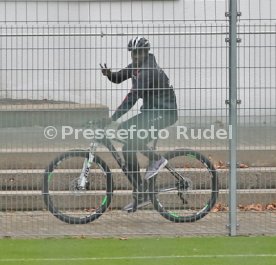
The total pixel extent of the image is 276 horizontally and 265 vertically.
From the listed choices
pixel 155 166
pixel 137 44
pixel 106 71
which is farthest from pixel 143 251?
pixel 137 44

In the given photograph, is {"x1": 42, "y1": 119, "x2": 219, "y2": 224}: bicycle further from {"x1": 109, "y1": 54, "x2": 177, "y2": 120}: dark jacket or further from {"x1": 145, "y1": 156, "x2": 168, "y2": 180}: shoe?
{"x1": 109, "y1": 54, "x2": 177, "y2": 120}: dark jacket

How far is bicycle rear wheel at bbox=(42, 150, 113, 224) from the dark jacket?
0.65 meters

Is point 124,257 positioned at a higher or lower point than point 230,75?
lower

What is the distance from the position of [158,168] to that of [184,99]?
77 centimetres

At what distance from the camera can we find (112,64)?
33.6ft

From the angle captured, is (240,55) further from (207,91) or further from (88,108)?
(88,108)

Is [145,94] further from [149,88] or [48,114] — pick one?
[48,114]

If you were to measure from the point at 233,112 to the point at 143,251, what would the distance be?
1.71 meters

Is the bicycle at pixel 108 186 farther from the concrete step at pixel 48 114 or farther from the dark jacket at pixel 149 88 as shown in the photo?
the dark jacket at pixel 149 88

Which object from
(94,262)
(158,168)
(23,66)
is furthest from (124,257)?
(23,66)

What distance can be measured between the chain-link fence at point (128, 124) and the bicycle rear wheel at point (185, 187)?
0.04 ft

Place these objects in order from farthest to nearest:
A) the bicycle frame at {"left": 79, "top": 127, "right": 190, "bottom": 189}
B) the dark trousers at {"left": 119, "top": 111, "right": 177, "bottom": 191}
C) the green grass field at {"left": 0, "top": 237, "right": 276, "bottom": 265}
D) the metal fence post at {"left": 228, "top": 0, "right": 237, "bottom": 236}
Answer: the bicycle frame at {"left": 79, "top": 127, "right": 190, "bottom": 189} → the dark trousers at {"left": 119, "top": 111, "right": 177, "bottom": 191} → the metal fence post at {"left": 228, "top": 0, "right": 237, "bottom": 236} → the green grass field at {"left": 0, "top": 237, "right": 276, "bottom": 265}

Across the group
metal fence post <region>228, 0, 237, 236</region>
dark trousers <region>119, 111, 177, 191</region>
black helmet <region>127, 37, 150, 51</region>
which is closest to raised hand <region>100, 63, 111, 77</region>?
black helmet <region>127, 37, 150, 51</region>

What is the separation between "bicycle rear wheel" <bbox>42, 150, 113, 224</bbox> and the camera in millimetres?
10445
